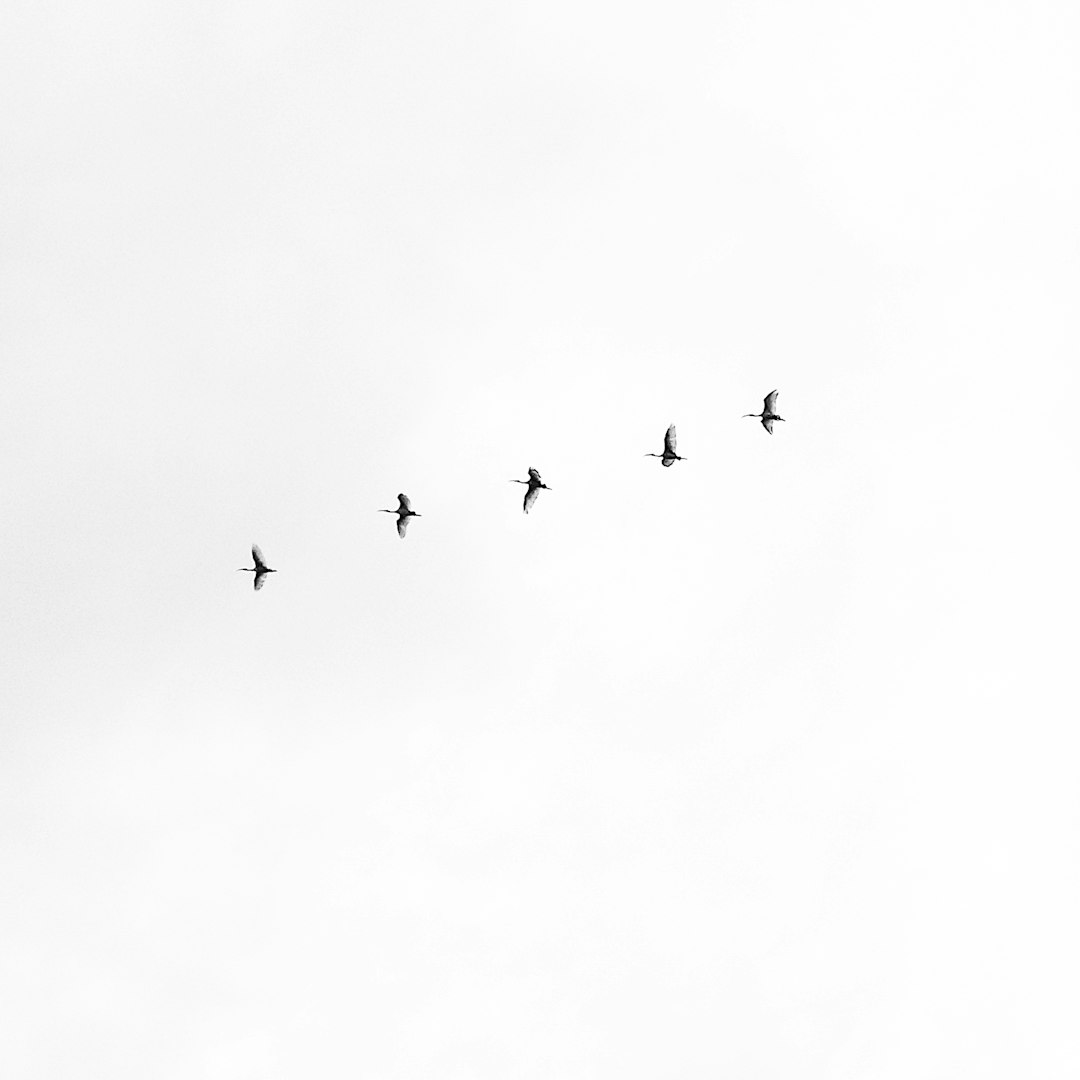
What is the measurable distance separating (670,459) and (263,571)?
37069 millimetres

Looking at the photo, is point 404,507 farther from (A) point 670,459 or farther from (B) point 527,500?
(A) point 670,459

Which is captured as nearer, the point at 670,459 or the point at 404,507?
the point at 670,459

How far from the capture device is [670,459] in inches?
4291

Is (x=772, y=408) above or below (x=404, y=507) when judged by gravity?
above

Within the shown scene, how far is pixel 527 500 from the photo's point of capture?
367 ft

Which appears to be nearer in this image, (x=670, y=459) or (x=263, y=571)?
(x=670, y=459)

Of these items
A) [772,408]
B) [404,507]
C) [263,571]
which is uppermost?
[772,408]

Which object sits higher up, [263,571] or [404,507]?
[404,507]

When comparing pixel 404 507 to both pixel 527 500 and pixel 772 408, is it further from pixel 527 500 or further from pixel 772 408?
pixel 772 408

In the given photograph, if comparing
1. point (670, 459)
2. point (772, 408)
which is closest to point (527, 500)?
Answer: point (670, 459)

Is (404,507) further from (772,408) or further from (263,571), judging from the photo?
(772,408)

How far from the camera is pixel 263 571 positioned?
117375 mm

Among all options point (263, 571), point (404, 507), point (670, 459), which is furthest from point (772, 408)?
point (263, 571)

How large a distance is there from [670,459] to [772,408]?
9893mm
